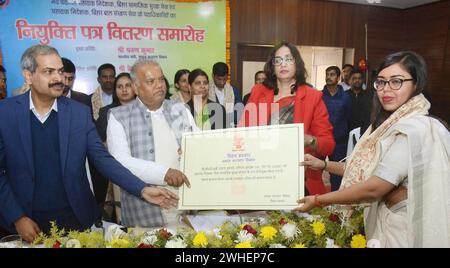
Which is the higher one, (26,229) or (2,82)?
(2,82)

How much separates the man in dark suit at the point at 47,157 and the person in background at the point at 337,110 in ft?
8.31

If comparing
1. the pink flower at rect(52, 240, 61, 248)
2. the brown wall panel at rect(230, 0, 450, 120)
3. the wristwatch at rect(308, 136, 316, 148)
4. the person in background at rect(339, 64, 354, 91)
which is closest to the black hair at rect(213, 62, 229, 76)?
the brown wall panel at rect(230, 0, 450, 120)

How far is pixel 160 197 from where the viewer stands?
1.65m

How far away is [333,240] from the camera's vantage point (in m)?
1.39

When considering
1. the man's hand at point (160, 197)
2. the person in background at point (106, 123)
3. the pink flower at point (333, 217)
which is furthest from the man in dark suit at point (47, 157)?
the pink flower at point (333, 217)

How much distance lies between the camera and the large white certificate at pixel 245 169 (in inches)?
58.0

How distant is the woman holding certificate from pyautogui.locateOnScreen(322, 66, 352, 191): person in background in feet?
7.33

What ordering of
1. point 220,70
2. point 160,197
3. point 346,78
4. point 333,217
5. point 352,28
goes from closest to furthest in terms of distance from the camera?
point 333,217 < point 160,197 < point 220,70 < point 346,78 < point 352,28

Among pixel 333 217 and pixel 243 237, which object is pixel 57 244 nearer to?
pixel 243 237

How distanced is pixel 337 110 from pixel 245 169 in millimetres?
2981

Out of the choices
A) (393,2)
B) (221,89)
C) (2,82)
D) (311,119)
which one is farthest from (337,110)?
(2,82)

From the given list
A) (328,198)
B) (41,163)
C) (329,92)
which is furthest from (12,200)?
(329,92)

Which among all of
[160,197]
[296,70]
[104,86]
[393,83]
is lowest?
[160,197]
